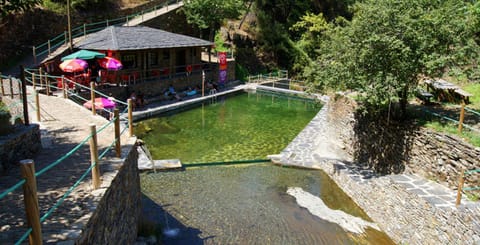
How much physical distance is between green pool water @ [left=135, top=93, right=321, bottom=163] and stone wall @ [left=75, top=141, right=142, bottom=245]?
6.47 metres

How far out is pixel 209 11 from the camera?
105 ft

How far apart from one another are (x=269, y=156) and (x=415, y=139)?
5733 mm

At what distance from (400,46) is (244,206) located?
6700 millimetres

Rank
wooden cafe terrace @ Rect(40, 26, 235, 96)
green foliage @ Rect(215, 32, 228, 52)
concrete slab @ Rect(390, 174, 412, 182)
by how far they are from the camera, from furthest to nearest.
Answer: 1. green foliage @ Rect(215, 32, 228, 52)
2. wooden cafe terrace @ Rect(40, 26, 235, 96)
3. concrete slab @ Rect(390, 174, 412, 182)

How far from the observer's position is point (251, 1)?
1446 inches

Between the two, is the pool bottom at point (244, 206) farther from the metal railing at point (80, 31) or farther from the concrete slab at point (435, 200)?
the metal railing at point (80, 31)

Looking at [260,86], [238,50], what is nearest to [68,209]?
[260,86]

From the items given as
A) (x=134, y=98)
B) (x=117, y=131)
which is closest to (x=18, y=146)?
(x=117, y=131)

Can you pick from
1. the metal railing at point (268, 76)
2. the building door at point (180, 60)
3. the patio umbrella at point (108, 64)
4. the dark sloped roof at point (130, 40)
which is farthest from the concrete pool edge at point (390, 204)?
the metal railing at point (268, 76)

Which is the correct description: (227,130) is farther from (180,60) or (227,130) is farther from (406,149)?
(180,60)

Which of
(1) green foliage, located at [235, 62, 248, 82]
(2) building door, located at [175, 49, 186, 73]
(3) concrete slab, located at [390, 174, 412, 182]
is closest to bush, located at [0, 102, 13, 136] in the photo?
(3) concrete slab, located at [390, 174, 412, 182]

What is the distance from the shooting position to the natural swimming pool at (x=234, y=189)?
1039cm

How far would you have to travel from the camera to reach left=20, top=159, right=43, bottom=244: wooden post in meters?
3.63

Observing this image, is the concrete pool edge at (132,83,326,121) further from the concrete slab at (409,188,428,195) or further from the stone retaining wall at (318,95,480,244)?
the concrete slab at (409,188,428,195)
